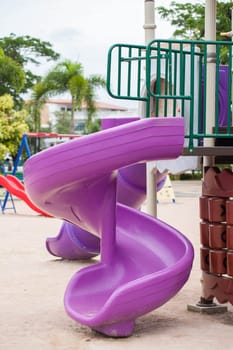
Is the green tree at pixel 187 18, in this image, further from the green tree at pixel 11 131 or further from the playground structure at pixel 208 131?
the playground structure at pixel 208 131

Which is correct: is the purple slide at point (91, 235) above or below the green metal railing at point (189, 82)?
below

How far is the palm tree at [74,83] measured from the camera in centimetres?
4366

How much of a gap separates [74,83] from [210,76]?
36.3 meters

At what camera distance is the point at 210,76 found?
24.9ft

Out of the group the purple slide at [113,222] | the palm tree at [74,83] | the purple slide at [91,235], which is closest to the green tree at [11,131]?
the palm tree at [74,83]

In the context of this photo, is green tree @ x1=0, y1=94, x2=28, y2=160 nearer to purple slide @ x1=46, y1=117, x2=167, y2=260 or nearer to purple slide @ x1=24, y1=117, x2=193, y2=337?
purple slide @ x1=46, y1=117, x2=167, y2=260

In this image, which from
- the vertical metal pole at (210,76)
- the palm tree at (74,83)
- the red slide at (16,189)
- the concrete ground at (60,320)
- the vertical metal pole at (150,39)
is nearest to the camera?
the concrete ground at (60,320)

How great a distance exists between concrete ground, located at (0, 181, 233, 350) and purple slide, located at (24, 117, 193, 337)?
0.22m

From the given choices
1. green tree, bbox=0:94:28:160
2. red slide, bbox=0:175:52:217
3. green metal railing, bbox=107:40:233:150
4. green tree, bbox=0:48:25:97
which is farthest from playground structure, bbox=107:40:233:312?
green tree, bbox=0:48:25:97

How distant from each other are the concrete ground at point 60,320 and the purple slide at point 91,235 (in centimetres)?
17

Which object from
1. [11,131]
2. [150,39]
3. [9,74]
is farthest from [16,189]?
[9,74]

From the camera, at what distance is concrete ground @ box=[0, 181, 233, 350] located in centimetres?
652

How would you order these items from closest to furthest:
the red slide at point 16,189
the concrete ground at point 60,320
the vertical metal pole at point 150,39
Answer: the concrete ground at point 60,320, the vertical metal pole at point 150,39, the red slide at point 16,189

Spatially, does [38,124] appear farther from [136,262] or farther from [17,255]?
[136,262]
